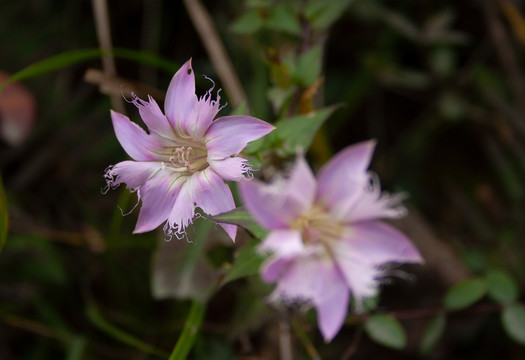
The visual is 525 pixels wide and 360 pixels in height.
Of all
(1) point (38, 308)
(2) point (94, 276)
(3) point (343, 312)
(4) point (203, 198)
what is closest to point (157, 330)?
(2) point (94, 276)

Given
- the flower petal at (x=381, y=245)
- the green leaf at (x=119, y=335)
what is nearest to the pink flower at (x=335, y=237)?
the flower petal at (x=381, y=245)

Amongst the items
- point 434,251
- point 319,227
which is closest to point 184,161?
point 319,227

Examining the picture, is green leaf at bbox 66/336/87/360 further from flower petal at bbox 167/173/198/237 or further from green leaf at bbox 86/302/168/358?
flower petal at bbox 167/173/198/237

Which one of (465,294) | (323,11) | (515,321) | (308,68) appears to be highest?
(323,11)

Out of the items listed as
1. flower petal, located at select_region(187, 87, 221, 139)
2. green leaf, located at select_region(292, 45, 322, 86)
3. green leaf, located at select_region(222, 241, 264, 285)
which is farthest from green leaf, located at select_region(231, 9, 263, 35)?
green leaf, located at select_region(222, 241, 264, 285)

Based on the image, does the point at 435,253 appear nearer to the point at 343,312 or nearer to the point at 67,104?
the point at 343,312

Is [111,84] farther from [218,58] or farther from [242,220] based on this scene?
[242,220]
